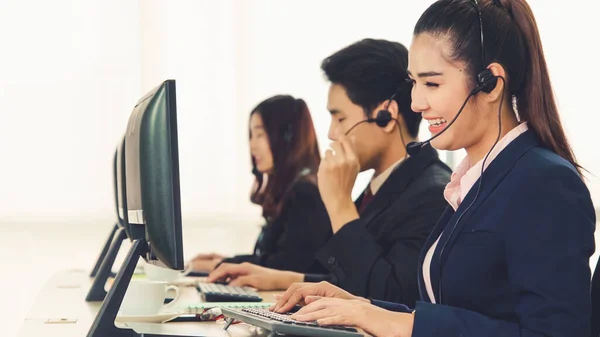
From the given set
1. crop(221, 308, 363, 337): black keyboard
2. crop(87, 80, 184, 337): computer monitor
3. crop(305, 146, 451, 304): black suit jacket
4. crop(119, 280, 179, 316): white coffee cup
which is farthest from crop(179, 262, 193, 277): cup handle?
crop(221, 308, 363, 337): black keyboard

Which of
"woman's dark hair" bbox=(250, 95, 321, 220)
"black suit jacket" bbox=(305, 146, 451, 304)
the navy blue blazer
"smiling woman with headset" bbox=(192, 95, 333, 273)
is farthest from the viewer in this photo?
"woman's dark hair" bbox=(250, 95, 321, 220)

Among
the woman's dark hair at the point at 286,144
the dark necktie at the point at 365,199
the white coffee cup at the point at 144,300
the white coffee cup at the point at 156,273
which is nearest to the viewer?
the white coffee cup at the point at 144,300

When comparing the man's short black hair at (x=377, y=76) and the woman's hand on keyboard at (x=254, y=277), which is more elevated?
the man's short black hair at (x=377, y=76)

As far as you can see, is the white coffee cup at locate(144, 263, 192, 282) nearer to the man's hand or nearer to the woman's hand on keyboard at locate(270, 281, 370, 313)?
the man's hand

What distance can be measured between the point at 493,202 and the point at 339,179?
2.47ft

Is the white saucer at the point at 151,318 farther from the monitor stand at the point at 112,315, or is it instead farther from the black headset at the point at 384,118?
the black headset at the point at 384,118

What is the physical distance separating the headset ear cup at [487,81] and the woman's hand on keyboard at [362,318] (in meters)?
0.38

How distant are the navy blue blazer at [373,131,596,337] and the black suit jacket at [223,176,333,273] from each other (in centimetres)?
125

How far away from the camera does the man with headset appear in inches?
71.4

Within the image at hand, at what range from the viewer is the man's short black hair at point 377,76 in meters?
2.10

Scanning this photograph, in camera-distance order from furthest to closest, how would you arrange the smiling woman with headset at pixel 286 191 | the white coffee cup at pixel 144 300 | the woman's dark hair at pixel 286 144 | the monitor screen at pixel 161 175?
the woman's dark hair at pixel 286 144 → the smiling woman with headset at pixel 286 191 → the white coffee cup at pixel 144 300 → the monitor screen at pixel 161 175

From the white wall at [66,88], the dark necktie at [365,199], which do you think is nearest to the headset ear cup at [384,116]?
the dark necktie at [365,199]

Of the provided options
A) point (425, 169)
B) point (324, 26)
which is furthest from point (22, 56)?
point (425, 169)

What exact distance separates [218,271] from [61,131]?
1986 mm
